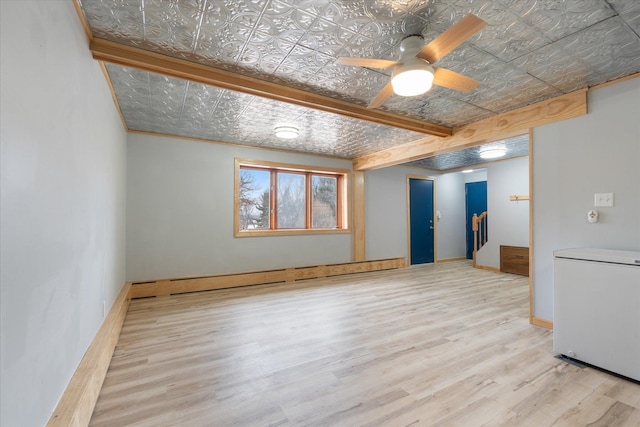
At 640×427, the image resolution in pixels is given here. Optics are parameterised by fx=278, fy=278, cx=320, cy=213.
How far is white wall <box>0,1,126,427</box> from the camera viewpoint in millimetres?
961

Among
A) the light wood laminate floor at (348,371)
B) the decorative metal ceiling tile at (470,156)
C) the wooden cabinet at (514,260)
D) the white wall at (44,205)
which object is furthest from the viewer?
the wooden cabinet at (514,260)

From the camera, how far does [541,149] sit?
123 inches

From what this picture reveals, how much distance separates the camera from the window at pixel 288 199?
17.0 ft

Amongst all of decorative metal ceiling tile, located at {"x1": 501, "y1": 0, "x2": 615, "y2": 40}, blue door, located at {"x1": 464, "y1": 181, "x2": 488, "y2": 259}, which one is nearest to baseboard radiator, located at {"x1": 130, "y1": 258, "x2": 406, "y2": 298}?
blue door, located at {"x1": 464, "y1": 181, "x2": 488, "y2": 259}

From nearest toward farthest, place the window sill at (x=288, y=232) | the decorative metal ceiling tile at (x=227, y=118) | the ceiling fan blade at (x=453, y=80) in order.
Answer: the ceiling fan blade at (x=453, y=80)
the decorative metal ceiling tile at (x=227, y=118)
the window sill at (x=288, y=232)

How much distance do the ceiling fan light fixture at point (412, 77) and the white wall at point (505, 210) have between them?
Result: 527cm

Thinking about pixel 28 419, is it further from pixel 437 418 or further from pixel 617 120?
pixel 617 120

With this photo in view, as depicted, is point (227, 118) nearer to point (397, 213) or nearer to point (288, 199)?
point (288, 199)

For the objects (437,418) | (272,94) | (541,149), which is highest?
(272,94)

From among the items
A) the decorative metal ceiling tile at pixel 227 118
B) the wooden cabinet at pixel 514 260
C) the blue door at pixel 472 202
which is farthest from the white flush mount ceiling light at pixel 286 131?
the blue door at pixel 472 202

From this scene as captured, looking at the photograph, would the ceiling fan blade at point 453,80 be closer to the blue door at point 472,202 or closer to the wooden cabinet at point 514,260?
the wooden cabinet at point 514,260

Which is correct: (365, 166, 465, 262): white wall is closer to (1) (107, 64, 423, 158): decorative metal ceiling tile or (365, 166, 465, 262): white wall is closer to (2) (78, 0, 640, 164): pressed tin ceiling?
(1) (107, 64, 423, 158): decorative metal ceiling tile

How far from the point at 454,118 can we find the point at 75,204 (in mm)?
4000

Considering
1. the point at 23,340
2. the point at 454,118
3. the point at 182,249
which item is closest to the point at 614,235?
the point at 454,118
